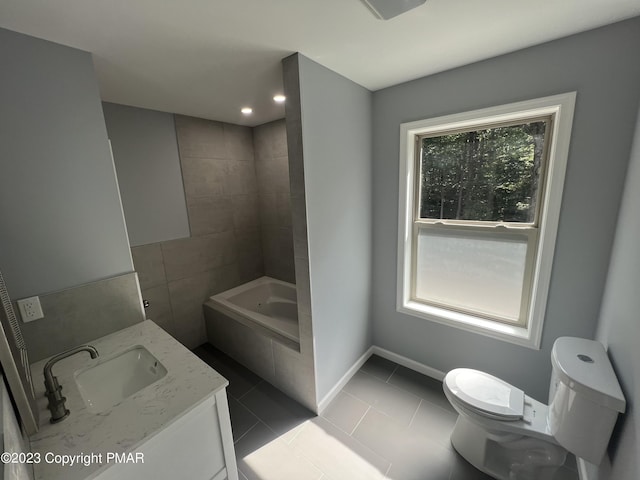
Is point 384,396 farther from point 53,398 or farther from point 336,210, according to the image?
point 53,398

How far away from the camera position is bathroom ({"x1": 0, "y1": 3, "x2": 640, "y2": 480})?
3.95 ft

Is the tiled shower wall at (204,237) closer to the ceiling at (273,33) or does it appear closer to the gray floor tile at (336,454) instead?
the ceiling at (273,33)

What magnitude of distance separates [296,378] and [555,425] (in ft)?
4.88

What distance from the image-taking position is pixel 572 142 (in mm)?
1405

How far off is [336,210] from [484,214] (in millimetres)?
1070

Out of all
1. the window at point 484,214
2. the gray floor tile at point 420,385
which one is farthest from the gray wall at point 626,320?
the gray floor tile at point 420,385

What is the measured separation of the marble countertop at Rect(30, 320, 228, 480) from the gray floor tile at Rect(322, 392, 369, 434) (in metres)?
1.10

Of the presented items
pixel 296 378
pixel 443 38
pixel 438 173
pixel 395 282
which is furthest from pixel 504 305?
pixel 443 38

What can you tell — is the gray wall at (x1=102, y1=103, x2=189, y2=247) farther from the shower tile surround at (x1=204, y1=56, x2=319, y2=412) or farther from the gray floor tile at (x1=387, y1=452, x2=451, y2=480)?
Answer: the gray floor tile at (x1=387, y1=452, x2=451, y2=480)

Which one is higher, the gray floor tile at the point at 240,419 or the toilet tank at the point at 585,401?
the toilet tank at the point at 585,401

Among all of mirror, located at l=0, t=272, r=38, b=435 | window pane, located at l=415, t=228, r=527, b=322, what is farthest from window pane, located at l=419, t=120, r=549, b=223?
mirror, located at l=0, t=272, r=38, b=435

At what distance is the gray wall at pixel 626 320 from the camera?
904mm

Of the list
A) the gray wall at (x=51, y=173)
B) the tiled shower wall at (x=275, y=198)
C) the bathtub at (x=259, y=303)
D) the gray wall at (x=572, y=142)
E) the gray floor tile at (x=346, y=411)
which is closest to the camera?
the gray wall at (x=51, y=173)

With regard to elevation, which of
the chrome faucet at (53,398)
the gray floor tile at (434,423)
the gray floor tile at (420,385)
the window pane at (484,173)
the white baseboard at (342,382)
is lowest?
the gray floor tile at (434,423)
